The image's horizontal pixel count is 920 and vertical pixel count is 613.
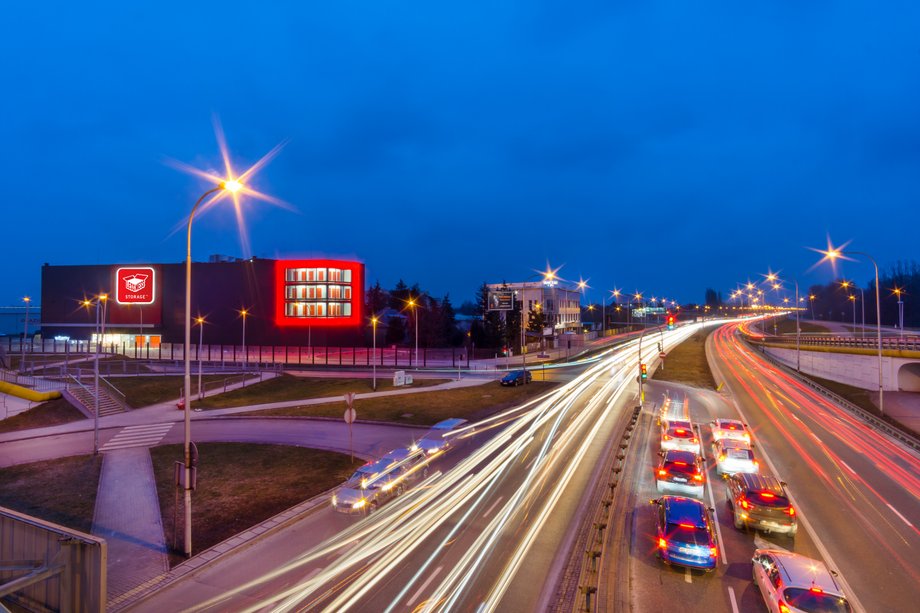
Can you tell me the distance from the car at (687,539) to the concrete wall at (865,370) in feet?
123

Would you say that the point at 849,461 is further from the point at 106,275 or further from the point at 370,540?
the point at 106,275

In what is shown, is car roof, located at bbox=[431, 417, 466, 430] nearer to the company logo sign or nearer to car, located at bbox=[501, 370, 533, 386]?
car, located at bbox=[501, 370, 533, 386]

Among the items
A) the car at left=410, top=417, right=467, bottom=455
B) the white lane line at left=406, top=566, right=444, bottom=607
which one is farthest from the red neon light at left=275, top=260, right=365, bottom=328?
the white lane line at left=406, top=566, right=444, bottom=607

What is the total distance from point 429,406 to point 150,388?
81.6 feet

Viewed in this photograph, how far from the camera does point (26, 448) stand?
24156 mm

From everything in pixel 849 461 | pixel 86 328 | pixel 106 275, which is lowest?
pixel 849 461

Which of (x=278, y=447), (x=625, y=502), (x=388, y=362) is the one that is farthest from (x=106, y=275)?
(x=625, y=502)

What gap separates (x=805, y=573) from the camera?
32.8 feet

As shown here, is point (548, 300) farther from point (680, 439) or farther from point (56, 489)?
point (56, 489)

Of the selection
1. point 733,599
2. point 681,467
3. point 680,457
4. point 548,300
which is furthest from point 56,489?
point 548,300

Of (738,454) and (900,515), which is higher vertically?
(738,454)

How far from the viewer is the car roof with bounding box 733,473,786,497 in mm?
14461

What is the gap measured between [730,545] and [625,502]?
3.57 meters

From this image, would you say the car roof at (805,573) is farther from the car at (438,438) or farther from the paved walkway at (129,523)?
the paved walkway at (129,523)
